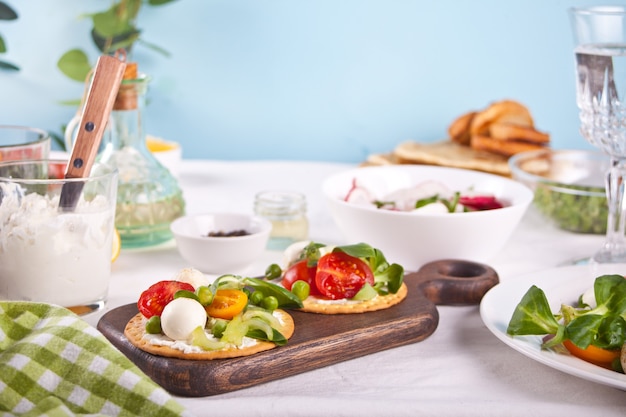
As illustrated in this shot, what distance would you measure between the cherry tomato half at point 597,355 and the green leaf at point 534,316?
0.14 feet

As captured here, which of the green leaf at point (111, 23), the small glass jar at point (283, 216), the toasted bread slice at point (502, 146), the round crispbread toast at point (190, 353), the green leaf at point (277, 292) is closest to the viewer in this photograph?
the round crispbread toast at point (190, 353)

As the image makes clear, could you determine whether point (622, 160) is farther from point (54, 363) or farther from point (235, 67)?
point (235, 67)

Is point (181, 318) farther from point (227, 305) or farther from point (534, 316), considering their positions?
point (534, 316)

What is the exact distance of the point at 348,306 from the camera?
4.40ft

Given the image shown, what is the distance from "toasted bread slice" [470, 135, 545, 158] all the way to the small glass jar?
806mm

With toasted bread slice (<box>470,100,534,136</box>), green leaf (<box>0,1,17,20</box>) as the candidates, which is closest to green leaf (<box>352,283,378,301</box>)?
toasted bread slice (<box>470,100,534,136</box>)

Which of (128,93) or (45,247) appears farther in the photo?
(128,93)

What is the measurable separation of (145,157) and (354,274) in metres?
0.65

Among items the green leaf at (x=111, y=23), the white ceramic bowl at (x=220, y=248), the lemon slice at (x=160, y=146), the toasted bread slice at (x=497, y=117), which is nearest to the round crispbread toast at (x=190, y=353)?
the white ceramic bowl at (x=220, y=248)

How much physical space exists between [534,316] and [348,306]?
0.28m

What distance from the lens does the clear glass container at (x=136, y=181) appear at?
179 cm

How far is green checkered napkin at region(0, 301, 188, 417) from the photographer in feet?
3.41

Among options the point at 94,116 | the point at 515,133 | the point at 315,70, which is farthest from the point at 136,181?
the point at 315,70

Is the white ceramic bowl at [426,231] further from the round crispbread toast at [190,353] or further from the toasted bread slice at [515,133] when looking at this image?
the toasted bread slice at [515,133]
